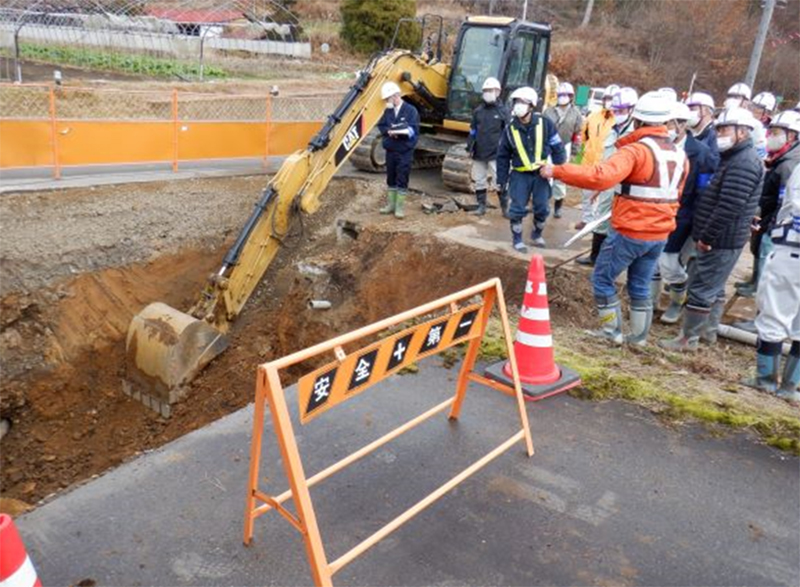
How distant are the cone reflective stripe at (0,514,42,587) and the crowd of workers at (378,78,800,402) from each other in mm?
4403

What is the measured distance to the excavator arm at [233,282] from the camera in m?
7.69

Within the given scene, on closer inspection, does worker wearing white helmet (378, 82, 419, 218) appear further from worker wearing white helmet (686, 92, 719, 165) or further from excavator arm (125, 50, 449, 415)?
worker wearing white helmet (686, 92, 719, 165)

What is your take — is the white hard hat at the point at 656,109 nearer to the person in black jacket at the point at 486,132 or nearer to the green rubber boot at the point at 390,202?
the person in black jacket at the point at 486,132

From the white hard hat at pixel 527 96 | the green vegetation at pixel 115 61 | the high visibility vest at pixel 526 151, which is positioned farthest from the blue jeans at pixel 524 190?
the green vegetation at pixel 115 61

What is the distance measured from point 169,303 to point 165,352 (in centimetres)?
214

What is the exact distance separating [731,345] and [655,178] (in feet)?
8.20

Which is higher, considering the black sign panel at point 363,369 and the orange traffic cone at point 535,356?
the black sign panel at point 363,369

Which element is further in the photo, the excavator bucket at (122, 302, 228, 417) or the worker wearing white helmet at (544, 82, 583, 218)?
the worker wearing white helmet at (544, 82, 583, 218)

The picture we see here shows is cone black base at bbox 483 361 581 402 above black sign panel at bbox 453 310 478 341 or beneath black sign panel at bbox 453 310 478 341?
beneath

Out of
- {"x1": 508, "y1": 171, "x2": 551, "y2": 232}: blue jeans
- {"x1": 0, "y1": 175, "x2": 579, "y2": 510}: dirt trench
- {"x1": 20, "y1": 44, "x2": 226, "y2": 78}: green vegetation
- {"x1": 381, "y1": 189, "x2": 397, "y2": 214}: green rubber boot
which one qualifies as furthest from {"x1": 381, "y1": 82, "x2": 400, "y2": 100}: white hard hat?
{"x1": 20, "y1": 44, "x2": 226, "y2": 78}: green vegetation

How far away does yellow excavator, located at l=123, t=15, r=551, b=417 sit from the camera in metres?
7.77

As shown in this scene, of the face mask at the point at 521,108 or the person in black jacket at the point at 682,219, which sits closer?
the person in black jacket at the point at 682,219

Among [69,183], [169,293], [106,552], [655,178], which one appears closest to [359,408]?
[106,552]

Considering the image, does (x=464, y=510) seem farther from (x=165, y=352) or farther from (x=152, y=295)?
(x=152, y=295)
